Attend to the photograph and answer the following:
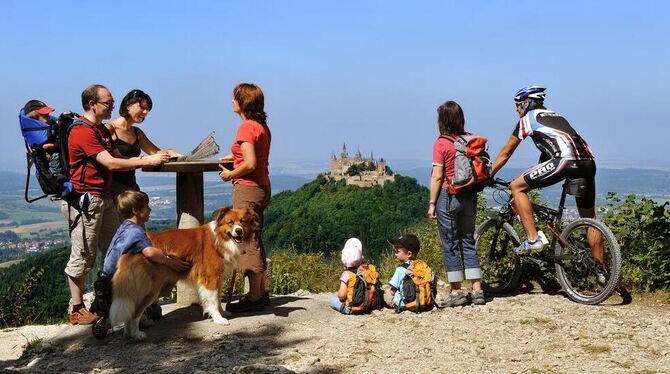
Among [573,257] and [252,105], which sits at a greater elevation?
[252,105]

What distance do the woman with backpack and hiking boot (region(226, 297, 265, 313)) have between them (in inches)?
67.6

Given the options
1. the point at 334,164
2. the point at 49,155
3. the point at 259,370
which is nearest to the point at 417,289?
the point at 259,370

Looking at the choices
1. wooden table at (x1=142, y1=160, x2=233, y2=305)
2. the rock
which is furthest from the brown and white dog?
the rock

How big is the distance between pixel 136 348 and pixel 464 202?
10.4 ft

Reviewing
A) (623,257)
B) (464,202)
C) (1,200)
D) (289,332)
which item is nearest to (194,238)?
(289,332)

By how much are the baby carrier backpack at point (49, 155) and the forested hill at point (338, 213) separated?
22330 mm

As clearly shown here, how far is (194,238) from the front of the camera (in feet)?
20.3

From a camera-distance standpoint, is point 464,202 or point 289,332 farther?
point 464,202

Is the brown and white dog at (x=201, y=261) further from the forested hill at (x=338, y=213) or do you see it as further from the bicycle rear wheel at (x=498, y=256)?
the forested hill at (x=338, y=213)

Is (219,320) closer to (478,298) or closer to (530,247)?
(478,298)

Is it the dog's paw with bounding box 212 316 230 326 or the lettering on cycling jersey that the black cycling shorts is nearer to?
the lettering on cycling jersey

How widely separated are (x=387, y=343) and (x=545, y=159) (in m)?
2.37

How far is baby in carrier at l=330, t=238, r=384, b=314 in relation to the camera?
6742 millimetres

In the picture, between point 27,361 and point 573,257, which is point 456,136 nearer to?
point 573,257
